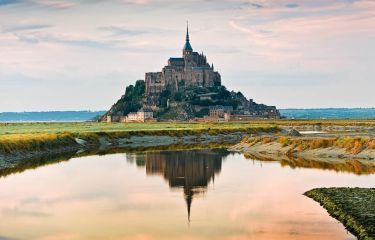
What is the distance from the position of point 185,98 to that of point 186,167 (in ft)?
452

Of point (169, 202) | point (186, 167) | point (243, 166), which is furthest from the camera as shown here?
point (243, 166)

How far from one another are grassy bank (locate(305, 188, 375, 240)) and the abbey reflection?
16.4 ft

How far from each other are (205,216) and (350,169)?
15.9 m

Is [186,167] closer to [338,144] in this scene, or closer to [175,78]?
[338,144]

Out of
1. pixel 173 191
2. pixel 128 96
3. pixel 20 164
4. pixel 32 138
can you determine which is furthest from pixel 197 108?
pixel 173 191

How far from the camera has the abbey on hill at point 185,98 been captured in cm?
17250

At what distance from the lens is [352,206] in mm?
20250

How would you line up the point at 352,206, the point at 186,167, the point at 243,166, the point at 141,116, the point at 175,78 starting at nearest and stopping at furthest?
the point at 352,206
the point at 186,167
the point at 243,166
the point at 141,116
the point at 175,78

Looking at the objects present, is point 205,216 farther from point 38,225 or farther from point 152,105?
point 152,105

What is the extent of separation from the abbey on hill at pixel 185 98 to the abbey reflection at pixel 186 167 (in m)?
119

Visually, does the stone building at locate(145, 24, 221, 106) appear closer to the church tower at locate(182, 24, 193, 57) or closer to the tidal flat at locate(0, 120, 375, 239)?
the church tower at locate(182, 24, 193, 57)

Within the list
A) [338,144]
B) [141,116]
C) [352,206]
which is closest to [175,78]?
[141,116]

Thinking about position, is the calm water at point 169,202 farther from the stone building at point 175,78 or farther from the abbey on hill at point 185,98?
the stone building at point 175,78

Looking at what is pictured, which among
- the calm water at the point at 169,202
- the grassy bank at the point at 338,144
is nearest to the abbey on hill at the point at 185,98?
the grassy bank at the point at 338,144
